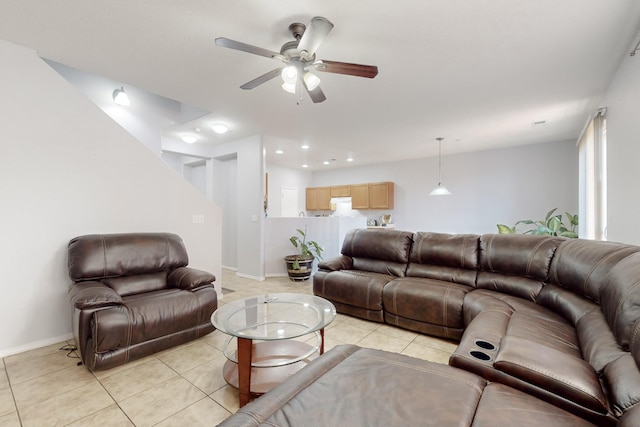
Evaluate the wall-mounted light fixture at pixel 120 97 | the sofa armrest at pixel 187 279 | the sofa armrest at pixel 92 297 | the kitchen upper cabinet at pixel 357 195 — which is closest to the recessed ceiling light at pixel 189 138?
the wall-mounted light fixture at pixel 120 97

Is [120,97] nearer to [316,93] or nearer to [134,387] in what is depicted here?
[316,93]

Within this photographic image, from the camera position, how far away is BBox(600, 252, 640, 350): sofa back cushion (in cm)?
119

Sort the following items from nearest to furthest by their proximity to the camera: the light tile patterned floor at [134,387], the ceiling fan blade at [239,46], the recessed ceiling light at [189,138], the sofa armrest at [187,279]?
the light tile patterned floor at [134,387], the ceiling fan blade at [239,46], the sofa armrest at [187,279], the recessed ceiling light at [189,138]

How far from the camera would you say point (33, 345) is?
2473 millimetres

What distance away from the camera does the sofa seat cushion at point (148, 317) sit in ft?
6.64

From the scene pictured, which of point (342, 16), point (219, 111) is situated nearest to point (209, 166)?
point (219, 111)

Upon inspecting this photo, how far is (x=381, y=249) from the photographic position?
11.5ft

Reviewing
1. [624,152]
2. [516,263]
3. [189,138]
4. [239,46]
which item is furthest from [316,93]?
[189,138]

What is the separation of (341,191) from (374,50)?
5.71 m

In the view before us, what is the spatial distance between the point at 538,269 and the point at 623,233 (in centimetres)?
84

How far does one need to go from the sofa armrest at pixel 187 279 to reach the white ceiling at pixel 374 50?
2.09m

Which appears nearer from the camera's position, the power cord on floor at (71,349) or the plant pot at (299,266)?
the power cord on floor at (71,349)

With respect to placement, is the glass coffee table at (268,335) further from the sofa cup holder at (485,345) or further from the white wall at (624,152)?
the white wall at (624,152)

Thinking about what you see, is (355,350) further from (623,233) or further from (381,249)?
(623,233)
